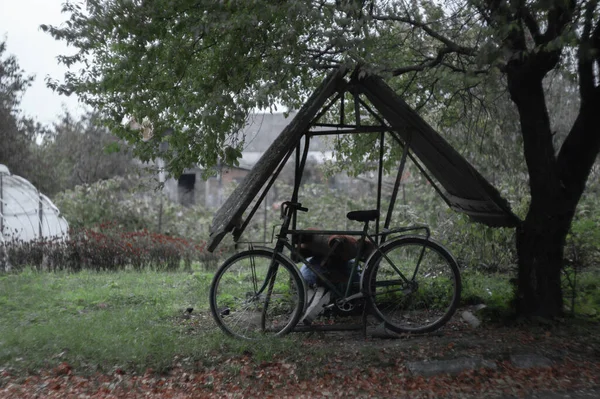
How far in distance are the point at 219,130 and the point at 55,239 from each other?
331 inches

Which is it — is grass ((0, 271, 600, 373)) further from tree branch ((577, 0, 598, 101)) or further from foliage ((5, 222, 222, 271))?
tree branch ((577, 0, 598, 101))

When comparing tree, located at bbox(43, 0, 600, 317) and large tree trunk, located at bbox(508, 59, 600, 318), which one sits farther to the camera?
large tree trunk, located at bbox(508, 59, 600, 318)

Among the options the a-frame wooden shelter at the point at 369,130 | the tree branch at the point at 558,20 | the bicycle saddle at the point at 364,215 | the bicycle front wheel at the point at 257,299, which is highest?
the tree branch at the point at 558,20

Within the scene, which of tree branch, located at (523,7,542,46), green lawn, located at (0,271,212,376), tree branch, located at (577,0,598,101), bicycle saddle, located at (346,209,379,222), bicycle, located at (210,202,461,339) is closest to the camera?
tree branch, located at (577,0,598,101)

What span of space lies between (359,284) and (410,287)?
1.82 ft

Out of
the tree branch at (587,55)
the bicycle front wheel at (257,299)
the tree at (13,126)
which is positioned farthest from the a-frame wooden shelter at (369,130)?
the tree at (13,126)

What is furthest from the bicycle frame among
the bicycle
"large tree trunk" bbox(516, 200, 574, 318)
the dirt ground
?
"large tree trunk" bbox(516, 200, 574, 318)

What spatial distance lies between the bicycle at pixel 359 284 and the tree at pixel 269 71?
1.04 meters

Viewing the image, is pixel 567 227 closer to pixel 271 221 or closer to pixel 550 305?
pixel 550 305

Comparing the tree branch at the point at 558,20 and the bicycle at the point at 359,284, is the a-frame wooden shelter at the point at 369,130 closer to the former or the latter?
the bicycle at the point at 359,284

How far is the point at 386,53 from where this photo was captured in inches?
276

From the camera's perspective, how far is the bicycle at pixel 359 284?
6.34 meters

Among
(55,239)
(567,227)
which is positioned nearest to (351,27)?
(567,227)

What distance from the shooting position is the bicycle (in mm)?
6340
